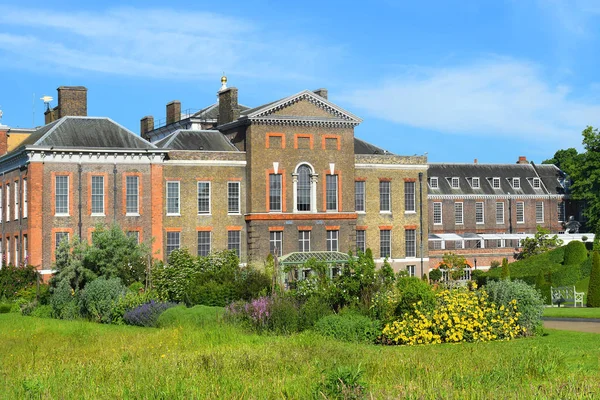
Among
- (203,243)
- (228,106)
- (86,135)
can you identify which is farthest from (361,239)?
(86,135)

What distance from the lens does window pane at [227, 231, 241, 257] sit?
5587cm

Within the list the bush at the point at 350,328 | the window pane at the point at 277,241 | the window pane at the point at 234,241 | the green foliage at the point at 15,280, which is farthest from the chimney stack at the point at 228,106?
the bush at the point at 350,328

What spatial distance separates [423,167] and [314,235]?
31.3ft

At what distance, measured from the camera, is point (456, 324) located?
23.8 m

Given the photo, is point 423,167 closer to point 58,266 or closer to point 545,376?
point 58,266

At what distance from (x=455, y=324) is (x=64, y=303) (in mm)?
18431

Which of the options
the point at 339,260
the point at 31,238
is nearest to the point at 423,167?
the point at 339,260

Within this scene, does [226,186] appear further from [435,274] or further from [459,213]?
[459,213]

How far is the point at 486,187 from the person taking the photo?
8231cm

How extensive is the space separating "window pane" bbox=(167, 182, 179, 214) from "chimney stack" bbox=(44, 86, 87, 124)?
6.67m

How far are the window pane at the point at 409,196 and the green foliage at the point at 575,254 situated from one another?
1066 centimetres

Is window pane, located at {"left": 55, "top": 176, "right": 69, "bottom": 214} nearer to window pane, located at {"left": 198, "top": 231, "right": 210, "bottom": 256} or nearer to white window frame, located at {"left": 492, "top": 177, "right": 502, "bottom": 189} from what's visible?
window pane, located at {"left": 198, "top": 231, "right": 210, "bottom": 256}

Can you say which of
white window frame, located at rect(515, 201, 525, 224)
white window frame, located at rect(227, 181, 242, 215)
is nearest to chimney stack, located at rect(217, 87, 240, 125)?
white window frame, located at rect(227, 181, 242, 215)

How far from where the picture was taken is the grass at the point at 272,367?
14.2 metres
